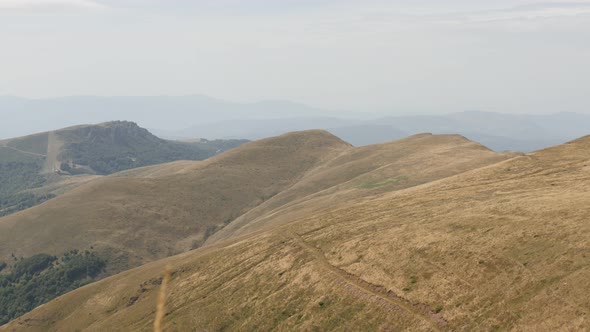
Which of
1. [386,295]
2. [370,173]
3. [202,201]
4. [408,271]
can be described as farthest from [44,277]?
[408,271]

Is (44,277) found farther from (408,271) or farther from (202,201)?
(408,271)

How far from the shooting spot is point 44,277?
399 ft

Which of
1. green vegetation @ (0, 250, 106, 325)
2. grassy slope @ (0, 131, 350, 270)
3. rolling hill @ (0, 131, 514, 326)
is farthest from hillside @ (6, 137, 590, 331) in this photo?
grassy slope @ (0, 131, 350, 270)

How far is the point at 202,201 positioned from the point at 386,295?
5023 inches

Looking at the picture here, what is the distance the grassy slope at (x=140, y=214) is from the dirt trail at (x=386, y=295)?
85346 millimetres

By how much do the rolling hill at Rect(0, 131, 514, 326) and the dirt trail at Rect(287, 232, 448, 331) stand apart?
50.5 m

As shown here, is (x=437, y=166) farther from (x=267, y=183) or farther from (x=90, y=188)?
(x=90, y=188)

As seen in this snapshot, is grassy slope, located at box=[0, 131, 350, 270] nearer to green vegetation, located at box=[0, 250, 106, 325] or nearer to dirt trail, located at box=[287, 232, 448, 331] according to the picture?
green vegetation, located at box=[0, 250, 106, 325]

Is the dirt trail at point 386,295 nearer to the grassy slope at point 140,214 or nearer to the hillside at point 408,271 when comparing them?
the hillside at point 408,271

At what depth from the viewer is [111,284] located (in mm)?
87000

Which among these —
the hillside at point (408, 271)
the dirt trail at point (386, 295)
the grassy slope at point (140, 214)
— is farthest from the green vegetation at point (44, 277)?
the dirt trail at point (386, 295)

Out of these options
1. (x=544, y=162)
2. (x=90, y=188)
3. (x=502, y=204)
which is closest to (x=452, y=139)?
(x=544, y=162)

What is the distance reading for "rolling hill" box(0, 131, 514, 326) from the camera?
122 m

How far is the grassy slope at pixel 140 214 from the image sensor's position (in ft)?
436
